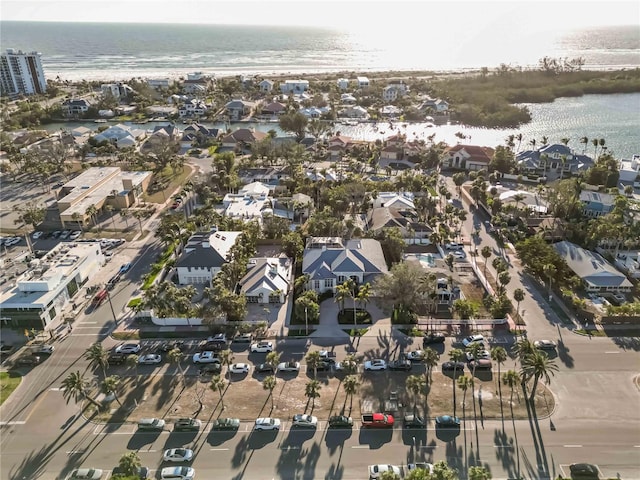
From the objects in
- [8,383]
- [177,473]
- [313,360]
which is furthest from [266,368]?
[8,383]

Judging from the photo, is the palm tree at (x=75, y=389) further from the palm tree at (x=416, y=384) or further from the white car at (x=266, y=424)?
the palm tree at (x=416, y=384)

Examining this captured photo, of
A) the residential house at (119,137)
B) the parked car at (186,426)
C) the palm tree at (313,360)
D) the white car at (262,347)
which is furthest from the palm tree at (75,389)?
the residential house at (119,137)

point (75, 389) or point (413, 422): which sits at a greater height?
point (75, 389)

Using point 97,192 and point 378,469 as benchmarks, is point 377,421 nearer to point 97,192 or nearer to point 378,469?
point 378,469

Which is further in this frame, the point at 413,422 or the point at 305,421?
the point at 305,421

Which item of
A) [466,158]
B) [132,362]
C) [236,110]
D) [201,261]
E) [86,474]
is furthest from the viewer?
[236,110]

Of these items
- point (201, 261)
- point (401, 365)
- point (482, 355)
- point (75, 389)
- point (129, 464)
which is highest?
point (201, 261)

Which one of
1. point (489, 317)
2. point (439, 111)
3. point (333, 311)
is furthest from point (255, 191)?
point (439, 111)
